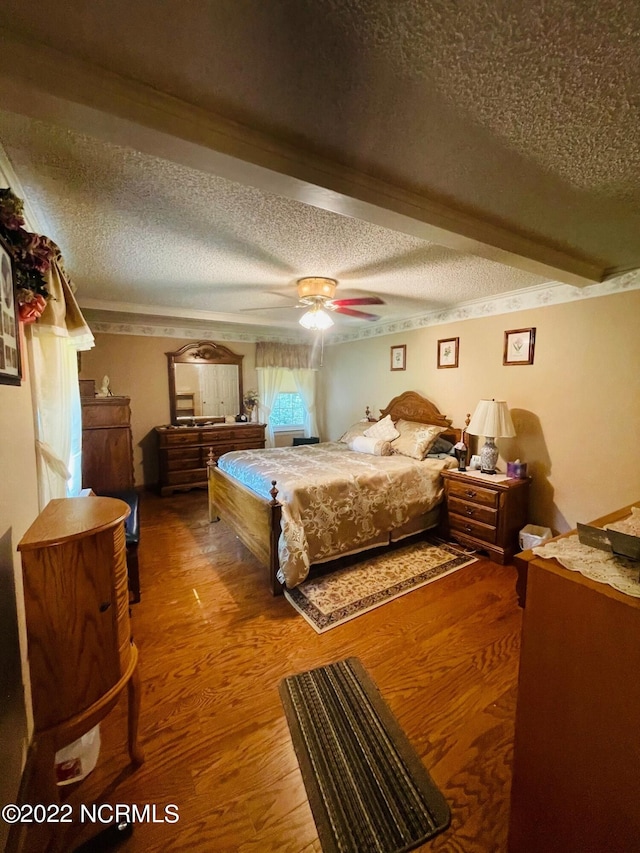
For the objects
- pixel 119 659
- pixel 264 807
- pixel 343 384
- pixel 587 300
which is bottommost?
pixel 264 807

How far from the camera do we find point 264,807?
1235 mm

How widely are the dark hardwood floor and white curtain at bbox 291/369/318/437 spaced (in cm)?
352

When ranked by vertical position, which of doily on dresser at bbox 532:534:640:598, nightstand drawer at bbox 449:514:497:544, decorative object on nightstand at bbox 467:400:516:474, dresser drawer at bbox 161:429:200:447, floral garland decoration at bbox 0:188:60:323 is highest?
floral garland decoration at bbox 0:188:60:323

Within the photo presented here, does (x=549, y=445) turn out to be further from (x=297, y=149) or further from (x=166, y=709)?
(x=166, y=709)

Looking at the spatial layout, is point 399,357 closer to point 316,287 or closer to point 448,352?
point 448,352

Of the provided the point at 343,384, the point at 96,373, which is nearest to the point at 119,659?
the point at 96,373

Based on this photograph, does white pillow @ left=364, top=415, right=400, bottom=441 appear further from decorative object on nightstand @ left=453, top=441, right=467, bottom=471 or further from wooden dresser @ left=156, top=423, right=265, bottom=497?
wooden dresser @ left=156, top=423, right=265, bottom=497

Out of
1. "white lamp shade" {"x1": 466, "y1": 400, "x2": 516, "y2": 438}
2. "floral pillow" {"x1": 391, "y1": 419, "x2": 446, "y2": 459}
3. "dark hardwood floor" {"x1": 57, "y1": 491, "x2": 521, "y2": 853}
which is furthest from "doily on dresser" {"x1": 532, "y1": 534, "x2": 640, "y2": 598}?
"floral pillow" {"x1": 391, "y1": 419, "x2": 446, "y2": 459}

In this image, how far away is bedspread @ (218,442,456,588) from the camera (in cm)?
246

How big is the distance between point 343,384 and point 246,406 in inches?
63.2

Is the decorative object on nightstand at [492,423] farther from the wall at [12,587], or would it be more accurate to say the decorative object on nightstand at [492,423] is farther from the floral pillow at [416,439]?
the wall at [12,587]

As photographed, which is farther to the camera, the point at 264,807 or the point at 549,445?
the point at 549,445

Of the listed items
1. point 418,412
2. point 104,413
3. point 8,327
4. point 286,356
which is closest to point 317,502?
point 8,327

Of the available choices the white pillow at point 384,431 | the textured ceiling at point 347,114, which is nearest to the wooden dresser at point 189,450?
the white pillow at point 384,431
